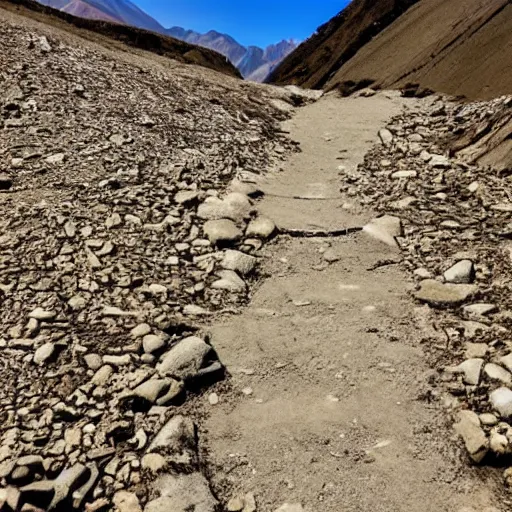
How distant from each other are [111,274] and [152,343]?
37.9 inches

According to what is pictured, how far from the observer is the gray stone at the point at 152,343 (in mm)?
3283

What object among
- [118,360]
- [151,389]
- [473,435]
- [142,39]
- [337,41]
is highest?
[142,39]

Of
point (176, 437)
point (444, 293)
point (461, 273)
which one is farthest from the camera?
point (461, 273)

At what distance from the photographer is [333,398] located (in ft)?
9.87

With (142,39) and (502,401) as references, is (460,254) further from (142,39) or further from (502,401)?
(142,39)

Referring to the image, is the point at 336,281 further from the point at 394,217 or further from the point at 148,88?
the point at 148,88

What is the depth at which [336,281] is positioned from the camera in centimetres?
421

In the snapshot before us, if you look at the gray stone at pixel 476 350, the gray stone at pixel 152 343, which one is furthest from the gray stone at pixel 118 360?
the gray stone at pixel 476 350

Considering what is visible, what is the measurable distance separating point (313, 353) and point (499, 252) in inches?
82.5

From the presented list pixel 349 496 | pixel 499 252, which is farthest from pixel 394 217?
pixel 349 496

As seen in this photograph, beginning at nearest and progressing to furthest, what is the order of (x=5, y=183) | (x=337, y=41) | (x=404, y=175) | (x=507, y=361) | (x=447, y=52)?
(x=507, y=361), (x=5, y=183), (x=404, y=175), (x=447, y=52), (x=337, y=41)

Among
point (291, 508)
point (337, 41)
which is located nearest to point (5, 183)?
point (291, 508)

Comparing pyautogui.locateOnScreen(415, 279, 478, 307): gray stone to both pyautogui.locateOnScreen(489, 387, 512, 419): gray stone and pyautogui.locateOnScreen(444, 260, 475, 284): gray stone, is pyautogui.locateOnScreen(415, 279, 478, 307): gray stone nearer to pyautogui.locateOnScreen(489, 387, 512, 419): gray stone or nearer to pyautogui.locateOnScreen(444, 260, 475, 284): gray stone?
pyautogui.locateOnScreen(444, 260, 475, 284): gray stone

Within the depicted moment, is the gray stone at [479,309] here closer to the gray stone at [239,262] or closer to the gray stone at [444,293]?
the gray stone at [444,293]
